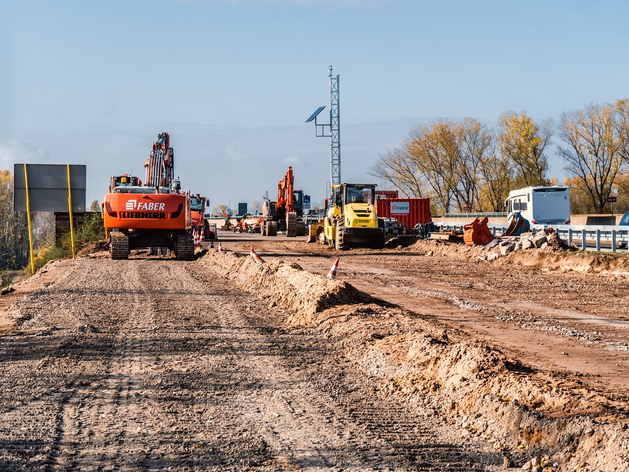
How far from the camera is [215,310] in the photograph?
39.8 ft

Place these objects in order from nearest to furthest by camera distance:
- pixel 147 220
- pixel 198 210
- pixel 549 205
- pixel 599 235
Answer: pixel 599 235 < pixel 147 220 < pixel 549 205 < pixel 198 210

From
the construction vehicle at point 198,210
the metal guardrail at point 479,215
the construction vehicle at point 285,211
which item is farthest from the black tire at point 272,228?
the metal guardrail at point 479,215

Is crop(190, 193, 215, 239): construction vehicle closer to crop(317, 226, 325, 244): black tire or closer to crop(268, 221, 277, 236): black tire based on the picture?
crop(317, 226, 325, 244): black tire

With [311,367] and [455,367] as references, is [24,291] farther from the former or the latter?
[455,367]

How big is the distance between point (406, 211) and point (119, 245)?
19.7 m

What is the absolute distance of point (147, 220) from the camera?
76.9 ft

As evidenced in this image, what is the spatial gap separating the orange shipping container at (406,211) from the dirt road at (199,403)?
92.5 feet

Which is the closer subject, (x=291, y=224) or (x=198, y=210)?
(x=198, y=210)

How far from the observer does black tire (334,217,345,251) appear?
29.9 meters

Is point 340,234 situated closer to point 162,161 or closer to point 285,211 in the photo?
point 162,161

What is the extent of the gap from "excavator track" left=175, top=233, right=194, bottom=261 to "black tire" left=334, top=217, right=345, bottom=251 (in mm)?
7365

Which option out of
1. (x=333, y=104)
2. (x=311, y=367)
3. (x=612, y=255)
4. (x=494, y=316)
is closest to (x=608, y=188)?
(x=333, y=104)

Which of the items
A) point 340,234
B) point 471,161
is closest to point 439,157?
point 471,161

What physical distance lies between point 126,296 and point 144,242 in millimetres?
10402
